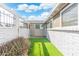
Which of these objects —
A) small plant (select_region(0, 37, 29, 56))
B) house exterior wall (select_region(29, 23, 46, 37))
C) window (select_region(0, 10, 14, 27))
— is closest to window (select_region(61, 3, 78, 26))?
house exterior wall (select_region(29, 23, 46, 37))

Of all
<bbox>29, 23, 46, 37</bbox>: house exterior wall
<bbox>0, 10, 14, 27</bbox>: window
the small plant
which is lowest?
the small plant

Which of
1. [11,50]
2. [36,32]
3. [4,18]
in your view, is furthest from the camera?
[36,32]

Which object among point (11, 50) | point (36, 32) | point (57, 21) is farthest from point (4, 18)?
point (57, 21)

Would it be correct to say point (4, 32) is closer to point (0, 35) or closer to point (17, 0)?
point (0, 35)

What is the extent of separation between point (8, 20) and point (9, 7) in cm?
36

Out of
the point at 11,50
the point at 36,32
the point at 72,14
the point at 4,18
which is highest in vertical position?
the point at 72,14

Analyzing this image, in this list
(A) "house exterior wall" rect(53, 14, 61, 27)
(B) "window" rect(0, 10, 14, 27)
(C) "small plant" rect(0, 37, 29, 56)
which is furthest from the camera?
(A) "house exterior wall" rect(53, 14, 61, 27)

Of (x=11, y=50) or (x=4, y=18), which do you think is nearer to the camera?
(x=11, y=50)

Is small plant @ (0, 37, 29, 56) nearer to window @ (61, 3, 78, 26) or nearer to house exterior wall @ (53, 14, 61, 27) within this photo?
window @ (61, 3, 78, 26)

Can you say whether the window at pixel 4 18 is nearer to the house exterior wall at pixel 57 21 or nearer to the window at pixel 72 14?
the window at pixel 72 14

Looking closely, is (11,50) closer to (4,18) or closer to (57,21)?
(4,18)

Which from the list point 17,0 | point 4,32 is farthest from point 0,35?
point 17,0

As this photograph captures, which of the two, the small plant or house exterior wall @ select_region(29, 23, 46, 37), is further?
house exterior wall @ select_region(29, 23, 46, 37)

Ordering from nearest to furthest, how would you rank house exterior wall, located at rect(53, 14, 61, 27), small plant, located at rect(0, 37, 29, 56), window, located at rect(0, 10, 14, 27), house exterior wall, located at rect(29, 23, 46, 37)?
small plant, located at rect(0, 37, 29, 56) → window, located at rect(0, 10, 14, 27) → house exterior wall, located at rect(29, 23, 46, 37) → house exterior wall, located at rect(53, 14, 61, 27)
